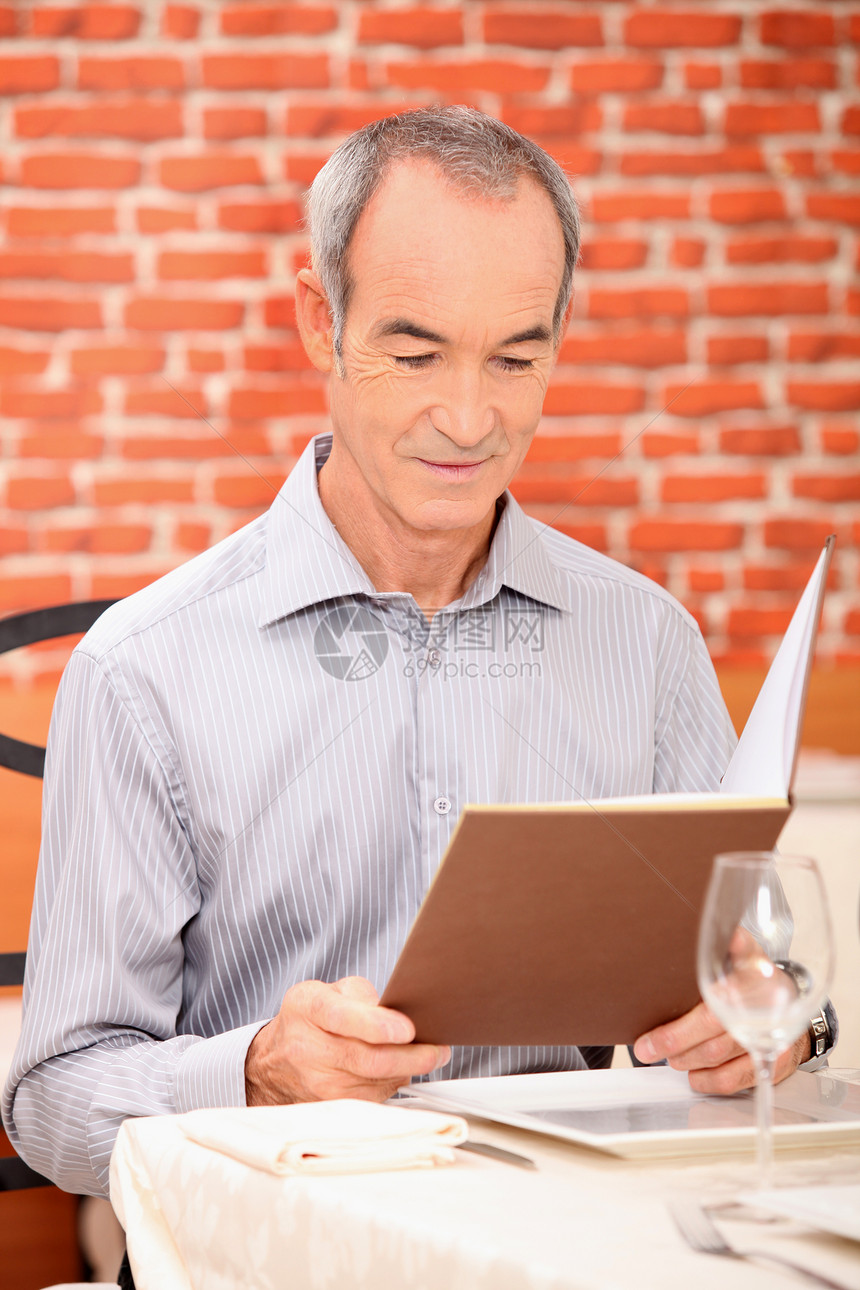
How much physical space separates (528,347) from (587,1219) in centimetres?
76

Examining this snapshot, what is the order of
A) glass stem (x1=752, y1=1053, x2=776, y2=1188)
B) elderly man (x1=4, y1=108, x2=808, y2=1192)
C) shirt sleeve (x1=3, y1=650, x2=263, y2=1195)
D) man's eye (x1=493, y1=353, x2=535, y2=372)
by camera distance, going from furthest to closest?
man's eye (x1=493, y1=353, x2=535, y2=372), elderly man (x1=4, y1=108, x2=808, y2=1192), shirt sleeve (x1=3, y1=650, x2=263, y2=1195), glass stem (x1=752, y1=1053, x2=776, y2=1188)

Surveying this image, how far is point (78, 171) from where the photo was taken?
2.02 m

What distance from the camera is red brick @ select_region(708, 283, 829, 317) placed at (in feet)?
7.20

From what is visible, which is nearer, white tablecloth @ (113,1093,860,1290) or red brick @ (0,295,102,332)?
white tablecloth @ (113,1093,860,1290)

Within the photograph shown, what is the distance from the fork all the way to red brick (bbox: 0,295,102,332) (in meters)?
1.77

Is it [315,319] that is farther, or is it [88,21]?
[88,21]

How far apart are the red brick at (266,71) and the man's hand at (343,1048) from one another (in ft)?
5.53

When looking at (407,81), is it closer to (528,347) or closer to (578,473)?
(578,473)

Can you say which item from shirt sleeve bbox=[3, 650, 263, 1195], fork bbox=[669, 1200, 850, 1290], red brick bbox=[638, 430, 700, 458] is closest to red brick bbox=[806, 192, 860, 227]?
red brick bbox=[638, 430, 700, 458]

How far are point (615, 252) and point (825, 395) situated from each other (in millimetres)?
424

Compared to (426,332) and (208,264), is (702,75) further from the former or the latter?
(426,332)

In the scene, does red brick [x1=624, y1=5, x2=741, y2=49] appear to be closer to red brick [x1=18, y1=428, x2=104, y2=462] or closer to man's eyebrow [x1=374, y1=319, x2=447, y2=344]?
red brick [x1=18, y1=428, x2=104, y2=462]

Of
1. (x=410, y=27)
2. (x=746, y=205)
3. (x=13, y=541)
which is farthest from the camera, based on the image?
(x=746, y=205)

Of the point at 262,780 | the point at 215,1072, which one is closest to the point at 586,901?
the point at 215,1072
